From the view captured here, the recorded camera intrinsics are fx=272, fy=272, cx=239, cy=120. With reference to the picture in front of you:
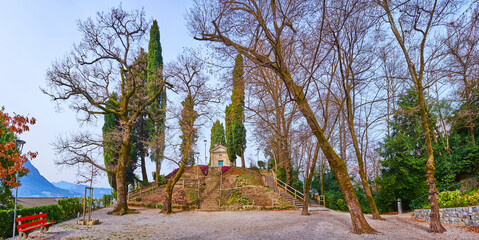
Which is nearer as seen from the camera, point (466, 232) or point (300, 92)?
point (466, 232)

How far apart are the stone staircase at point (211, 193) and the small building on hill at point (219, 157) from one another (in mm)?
10079

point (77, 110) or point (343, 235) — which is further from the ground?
point (77, 110)

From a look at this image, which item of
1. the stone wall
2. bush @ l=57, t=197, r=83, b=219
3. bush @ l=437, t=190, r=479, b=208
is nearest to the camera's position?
the stone wall

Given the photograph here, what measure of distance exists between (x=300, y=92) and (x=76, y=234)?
30.4 feet

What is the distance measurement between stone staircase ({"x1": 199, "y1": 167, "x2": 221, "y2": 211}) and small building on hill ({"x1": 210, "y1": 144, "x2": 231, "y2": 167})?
10.1 metres

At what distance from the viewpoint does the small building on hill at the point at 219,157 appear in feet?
137

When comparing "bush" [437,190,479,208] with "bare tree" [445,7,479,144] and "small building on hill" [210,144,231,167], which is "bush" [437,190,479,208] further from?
"small building on hill" [210,144,231,167]

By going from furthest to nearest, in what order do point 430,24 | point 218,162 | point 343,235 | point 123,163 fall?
point 218,162, point 123,163, point 430,24, point 343,235

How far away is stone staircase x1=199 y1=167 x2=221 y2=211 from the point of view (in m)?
21.1

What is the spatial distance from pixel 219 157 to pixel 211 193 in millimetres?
17994

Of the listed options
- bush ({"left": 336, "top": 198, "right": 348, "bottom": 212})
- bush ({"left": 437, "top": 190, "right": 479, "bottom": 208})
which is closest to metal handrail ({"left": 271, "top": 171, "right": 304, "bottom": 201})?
bush ({"left": 336, "top": 198, "right": 348, "bottom": 212})

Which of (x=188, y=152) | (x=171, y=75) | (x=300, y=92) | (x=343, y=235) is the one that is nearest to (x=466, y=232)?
(x=343, y=235)

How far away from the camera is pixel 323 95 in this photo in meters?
19.9

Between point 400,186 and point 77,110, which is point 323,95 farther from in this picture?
point 77,110
